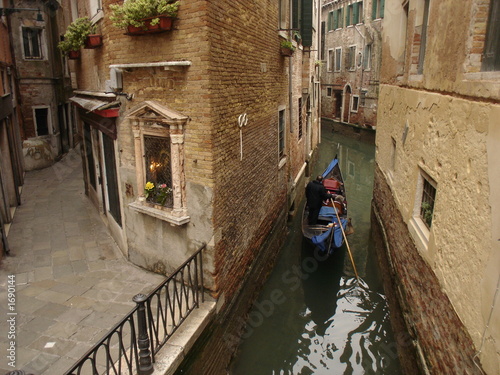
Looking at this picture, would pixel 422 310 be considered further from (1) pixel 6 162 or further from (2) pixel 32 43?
(2) pixel 32 43

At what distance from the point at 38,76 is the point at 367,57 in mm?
18389

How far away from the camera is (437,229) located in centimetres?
450

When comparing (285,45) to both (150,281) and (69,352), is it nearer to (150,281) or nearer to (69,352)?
(150,281)

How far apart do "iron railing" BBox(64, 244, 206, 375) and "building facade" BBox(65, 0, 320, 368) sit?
415mm

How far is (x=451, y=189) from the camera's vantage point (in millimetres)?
4062

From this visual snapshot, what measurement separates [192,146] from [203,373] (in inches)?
113

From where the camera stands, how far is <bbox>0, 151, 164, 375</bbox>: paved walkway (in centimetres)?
436

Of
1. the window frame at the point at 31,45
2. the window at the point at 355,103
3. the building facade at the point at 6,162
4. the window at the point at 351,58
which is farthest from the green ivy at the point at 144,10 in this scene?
the window at the point at 351,58

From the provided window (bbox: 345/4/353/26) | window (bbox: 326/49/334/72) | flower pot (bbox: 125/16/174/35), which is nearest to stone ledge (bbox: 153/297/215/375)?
flower pot (bbox: 125/16/174/35)

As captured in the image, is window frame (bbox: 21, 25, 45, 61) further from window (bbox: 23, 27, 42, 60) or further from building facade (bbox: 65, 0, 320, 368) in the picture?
building facade (bbox: 65, 0, 320, 368)

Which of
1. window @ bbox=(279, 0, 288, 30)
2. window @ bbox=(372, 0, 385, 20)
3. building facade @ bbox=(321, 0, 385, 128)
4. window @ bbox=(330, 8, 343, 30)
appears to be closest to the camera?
window @ bbox=(279, 0, 288, 30)

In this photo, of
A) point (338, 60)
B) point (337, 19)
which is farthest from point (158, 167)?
point (337, 19)

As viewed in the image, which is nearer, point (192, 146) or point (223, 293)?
point (192, 146)

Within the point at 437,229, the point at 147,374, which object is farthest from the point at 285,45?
the point at 147,374
